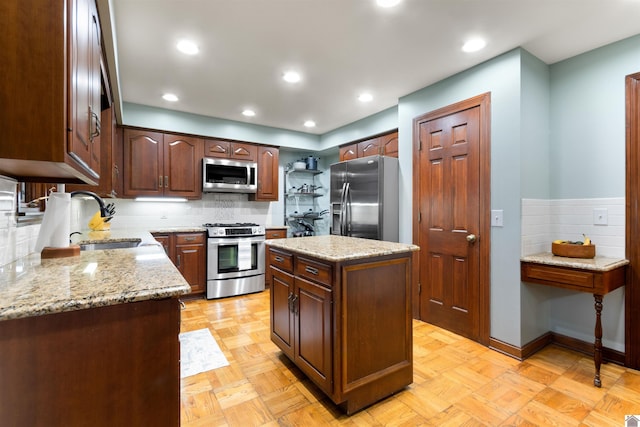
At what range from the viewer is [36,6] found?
2.62 ft

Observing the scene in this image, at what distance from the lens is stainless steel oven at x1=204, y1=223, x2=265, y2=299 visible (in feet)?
12.7

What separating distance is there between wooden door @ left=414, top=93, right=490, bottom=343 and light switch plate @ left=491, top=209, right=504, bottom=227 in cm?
5

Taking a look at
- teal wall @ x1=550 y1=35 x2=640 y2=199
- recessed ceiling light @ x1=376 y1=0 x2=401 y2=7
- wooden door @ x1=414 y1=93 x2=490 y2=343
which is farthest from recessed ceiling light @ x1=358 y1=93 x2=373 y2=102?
teal wall @ x1=550 y1=35 x2=640 y2=199

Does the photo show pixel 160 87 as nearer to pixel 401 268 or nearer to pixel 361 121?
pixel 361 121

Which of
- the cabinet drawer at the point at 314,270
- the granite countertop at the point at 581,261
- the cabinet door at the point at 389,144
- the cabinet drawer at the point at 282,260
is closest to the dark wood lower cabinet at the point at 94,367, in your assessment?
the cabinet drawer at the point at 314,270

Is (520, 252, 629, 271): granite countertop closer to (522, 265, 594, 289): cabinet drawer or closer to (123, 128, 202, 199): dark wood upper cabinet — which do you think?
(522, 265, 594, 289): cabinet drawer

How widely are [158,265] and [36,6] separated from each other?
0.94 meters

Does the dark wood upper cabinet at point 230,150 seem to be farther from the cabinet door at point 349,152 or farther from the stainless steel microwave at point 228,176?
the cabinet door at point 349,152

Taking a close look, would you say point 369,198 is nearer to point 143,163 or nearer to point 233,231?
point 233,231

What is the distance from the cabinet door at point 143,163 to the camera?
3.72 meters

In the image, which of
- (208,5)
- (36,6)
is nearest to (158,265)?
(36,6)

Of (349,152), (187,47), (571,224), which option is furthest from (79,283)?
(349,152)

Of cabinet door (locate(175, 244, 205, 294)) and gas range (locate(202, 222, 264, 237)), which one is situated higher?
gas range (locate(202, 222, 264, 237))

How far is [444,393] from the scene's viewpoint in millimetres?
1858
